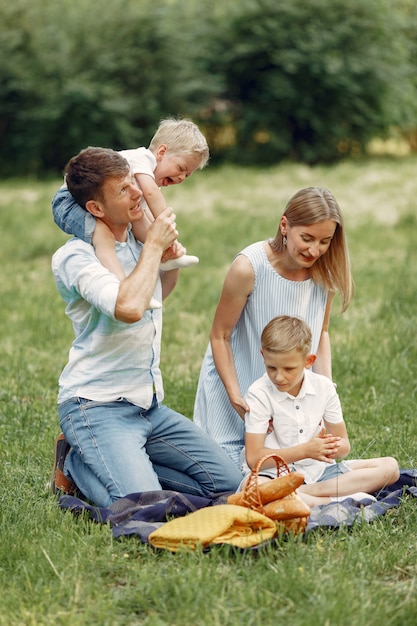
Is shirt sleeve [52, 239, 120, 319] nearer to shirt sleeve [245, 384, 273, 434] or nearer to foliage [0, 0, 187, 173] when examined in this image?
shirt sleeve [245, 384, 273, 434]

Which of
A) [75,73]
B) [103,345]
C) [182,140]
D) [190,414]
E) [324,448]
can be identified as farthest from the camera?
[75,73]

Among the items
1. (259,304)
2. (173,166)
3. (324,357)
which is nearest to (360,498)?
(324,357)

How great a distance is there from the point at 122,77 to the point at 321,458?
43.0 feet

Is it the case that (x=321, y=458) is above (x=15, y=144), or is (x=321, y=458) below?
above

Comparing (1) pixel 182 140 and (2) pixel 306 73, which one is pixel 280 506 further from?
(2) pixel 306 73

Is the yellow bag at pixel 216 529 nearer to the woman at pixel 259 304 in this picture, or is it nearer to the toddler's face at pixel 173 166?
the woman at pixel 259 304

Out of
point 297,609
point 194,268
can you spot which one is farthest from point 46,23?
point 297,609

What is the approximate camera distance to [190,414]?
521 centimetres

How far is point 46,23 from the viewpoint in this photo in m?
15.6

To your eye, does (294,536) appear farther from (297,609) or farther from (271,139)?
(271,139)

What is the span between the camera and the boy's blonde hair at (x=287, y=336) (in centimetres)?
376

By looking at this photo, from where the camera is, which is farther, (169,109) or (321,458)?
(169,109)

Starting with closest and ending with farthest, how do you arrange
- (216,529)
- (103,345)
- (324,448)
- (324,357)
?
(216,529)
(324,448)
(103,345)
(324,357)

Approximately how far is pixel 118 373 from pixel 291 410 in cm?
72
